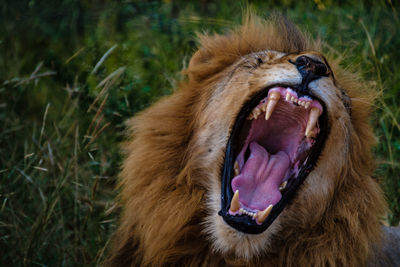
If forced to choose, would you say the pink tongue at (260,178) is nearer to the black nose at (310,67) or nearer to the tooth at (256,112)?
the tooth at (256,112)

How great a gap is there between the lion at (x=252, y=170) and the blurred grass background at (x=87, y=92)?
2.06 ft

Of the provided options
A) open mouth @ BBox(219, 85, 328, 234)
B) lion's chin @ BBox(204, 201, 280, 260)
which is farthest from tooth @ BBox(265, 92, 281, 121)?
lion's chin @ BBox(204, 201, 280, 260)

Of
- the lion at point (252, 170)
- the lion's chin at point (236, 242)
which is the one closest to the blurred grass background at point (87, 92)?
the lion at point (252, 170)

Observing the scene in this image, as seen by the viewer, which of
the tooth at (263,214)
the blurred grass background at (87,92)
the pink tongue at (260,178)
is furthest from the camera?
the blurred grass background at (87,92)

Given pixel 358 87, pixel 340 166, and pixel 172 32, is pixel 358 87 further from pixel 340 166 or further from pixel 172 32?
pixel 172 32

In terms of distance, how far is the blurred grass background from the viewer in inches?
146

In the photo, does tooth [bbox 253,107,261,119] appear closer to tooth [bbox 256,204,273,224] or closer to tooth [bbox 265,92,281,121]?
tooth [bbox 265,92,281,121]

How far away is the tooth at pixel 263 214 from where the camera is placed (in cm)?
253

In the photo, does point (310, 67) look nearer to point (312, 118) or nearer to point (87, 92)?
point (312, 118)

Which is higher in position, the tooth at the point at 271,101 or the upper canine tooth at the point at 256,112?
the tooth at the point at 271,101

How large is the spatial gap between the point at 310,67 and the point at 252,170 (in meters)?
0.71

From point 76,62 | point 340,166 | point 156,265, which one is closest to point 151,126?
point 156,265

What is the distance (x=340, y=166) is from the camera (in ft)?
9.14

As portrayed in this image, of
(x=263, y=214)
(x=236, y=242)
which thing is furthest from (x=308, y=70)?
(x=236, y=242)
